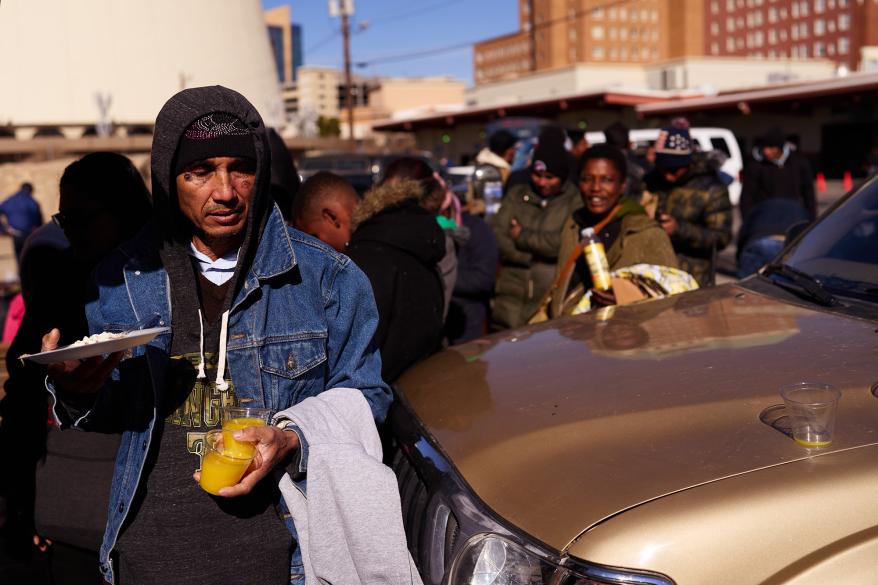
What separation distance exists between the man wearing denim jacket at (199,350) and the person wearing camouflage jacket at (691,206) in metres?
4.10

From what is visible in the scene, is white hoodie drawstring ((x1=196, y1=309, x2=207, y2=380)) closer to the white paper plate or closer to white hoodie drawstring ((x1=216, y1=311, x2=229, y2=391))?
white hoodie drawstring ((x1=216, y1=311, x2=229, y2=391))

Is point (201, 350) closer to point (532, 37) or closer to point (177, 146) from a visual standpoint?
point (177, 146)

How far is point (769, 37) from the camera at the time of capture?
468 ft

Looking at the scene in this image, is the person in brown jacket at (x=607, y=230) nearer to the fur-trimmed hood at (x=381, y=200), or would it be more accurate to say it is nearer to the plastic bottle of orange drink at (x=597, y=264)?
the plastic bottle of orange drink at (x=597, y=264)

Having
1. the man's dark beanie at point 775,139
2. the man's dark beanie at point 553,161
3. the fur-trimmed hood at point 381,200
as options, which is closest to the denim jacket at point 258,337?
the fur-trimmed hood at point 381,200

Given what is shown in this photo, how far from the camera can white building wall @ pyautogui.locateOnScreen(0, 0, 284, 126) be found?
39.8 metres

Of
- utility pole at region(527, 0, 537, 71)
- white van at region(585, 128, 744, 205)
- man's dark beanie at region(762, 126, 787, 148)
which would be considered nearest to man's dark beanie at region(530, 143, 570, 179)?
man's dark beanie at region(762, 126, 787, 148)

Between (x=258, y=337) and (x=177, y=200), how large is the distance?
39cm

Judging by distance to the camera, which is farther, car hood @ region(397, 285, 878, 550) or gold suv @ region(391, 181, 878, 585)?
car hood @ region(397, 285, 878, 550)

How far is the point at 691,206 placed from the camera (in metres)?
6.06

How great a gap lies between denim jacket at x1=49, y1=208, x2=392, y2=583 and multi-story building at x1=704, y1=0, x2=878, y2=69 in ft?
443

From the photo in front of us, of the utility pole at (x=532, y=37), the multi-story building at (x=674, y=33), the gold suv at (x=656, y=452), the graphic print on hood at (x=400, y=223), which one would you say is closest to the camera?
the gold suv at (x=656, y=452)

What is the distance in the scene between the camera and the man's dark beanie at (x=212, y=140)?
6.97ft

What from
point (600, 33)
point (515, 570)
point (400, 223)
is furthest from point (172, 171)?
point (600, 33)
